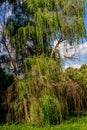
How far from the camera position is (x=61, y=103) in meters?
16.4

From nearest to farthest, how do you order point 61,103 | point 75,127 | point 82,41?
point 75,127 < point 61,103 < point 82,41

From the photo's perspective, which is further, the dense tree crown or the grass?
the dense tree crown

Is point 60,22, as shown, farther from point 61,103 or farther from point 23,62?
point 61,103

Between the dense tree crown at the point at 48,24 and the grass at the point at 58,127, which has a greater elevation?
the dense tree crown at the point at 48,24

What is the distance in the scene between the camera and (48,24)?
17.1 meters

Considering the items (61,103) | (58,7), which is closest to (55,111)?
(61,103)

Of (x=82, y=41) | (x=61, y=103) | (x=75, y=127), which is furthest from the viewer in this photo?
(x=82, y=41)

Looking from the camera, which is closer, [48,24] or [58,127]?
[58,127]

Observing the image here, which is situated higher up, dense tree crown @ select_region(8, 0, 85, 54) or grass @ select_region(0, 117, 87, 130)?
dense tree crown @ select_region(8, 0, 85, 54)

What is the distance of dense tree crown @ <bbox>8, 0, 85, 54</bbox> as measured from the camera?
1714cm

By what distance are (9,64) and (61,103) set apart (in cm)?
316

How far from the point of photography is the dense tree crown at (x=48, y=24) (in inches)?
675

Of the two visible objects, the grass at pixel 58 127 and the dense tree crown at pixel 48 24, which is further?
the dense tree crown at pixel 48 24

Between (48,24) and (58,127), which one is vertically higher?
(48,24)
